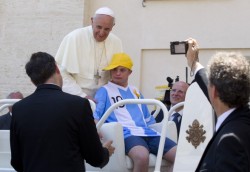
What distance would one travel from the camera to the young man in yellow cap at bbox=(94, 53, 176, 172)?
4.48 meters

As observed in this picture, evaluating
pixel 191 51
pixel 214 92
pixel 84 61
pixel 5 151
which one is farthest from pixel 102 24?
pixel 214 92

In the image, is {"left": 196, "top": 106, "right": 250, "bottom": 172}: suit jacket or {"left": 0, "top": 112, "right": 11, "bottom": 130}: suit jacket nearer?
{"left": 196, "top": 106, "right": 250, "bottom": 172}: suit jacket

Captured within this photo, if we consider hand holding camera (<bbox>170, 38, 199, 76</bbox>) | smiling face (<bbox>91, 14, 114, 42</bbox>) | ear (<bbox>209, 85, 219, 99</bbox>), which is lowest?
ear (<bbox>209, 85, 219, 99</bbox>)

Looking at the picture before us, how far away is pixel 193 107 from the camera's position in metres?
3.98

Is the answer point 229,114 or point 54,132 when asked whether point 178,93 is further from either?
point 229,114

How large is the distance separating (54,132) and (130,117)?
128cm

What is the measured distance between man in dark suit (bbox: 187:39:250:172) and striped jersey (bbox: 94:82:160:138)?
192cm

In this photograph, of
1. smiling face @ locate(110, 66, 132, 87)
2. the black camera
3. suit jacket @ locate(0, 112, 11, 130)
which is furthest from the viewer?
suit jacket @ locate(0, 112, 11, 130)

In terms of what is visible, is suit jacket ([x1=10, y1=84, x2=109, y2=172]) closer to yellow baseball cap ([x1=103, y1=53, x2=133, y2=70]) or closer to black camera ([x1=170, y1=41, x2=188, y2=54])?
black camera ([x1=170, y1=41, x2=188, y2=54])

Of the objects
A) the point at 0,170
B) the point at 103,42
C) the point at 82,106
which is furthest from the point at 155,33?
the point at 82,106

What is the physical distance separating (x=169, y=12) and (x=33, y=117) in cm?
443

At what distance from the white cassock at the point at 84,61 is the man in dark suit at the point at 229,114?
8.37ft

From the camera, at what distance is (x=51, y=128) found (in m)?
3.74

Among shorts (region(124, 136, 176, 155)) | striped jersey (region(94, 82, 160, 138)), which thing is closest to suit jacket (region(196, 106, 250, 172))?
shorts (region(124, 136, 176, 155))
